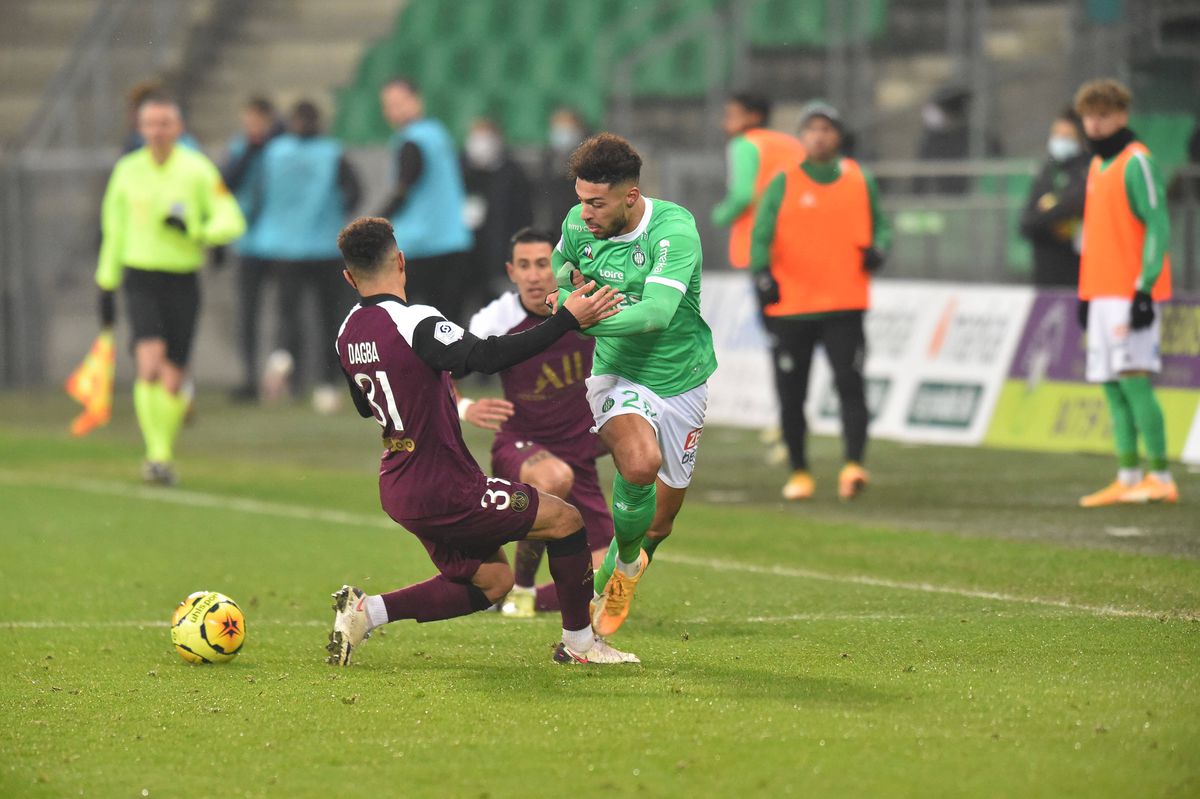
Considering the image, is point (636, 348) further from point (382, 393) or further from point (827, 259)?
point (827, 259)

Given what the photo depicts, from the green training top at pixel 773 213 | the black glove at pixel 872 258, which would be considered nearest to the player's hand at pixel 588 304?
the green training top at pixel 773 213

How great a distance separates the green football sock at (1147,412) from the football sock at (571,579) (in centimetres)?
512

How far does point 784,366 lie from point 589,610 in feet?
18.0

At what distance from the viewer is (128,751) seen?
5.95 metres

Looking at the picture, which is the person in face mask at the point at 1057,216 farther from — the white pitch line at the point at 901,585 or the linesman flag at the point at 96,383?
the linesman flag at the point at 96,383

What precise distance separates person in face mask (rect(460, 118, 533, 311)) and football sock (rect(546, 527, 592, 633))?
12.7 m

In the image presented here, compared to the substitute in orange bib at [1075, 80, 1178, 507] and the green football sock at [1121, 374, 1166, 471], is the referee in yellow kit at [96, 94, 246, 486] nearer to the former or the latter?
the substitute in orange bib at [1075, 80, 1178, 507]

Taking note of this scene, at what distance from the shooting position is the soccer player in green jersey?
735 cm

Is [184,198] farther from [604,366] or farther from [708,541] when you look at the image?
[604,366]

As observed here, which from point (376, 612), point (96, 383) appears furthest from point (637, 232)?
point (96, 383)

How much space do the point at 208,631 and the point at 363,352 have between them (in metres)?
1.29

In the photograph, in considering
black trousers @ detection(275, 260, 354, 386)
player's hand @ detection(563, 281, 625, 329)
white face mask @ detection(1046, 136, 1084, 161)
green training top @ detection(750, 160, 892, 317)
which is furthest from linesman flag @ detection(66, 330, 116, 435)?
player's hand @ detection(563, 281, 625, 329)

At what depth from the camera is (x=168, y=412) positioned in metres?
13.4

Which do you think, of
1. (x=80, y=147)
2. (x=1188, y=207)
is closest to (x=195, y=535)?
(x=1188, y=207)
